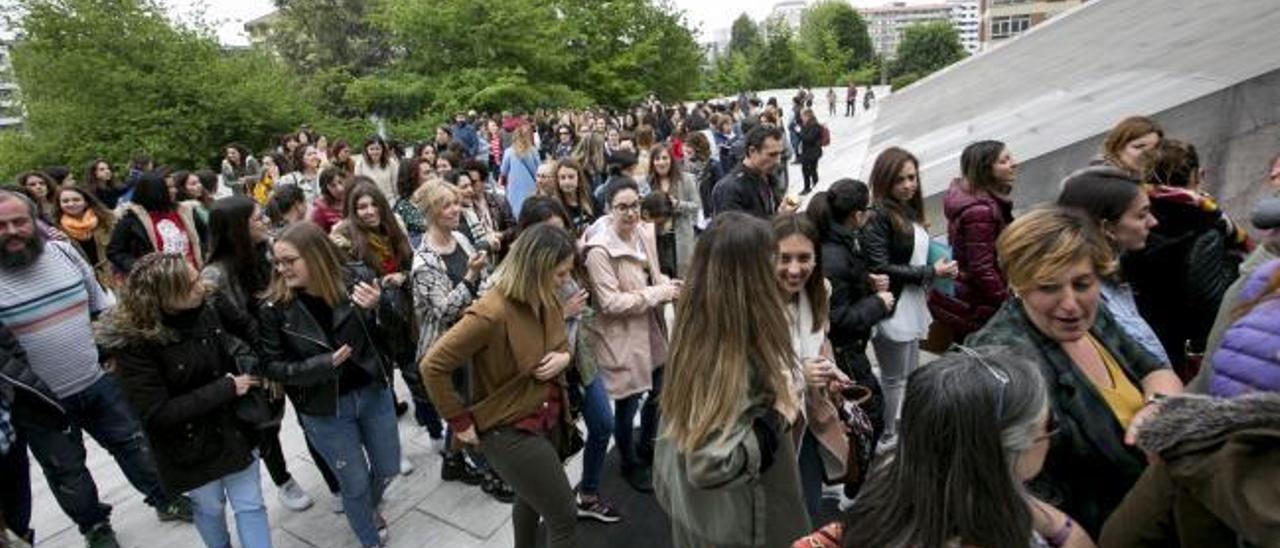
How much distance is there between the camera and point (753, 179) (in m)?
5.27

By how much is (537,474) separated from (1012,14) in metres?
88.0

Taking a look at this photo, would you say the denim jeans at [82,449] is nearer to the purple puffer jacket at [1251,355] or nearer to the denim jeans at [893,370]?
the denim jeans at [893,370]

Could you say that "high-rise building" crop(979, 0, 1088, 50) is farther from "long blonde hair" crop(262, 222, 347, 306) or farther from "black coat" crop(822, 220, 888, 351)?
"long blonde hair" crop(262, 222, 347, 306)

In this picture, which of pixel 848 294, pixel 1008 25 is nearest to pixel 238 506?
pixel 848 294

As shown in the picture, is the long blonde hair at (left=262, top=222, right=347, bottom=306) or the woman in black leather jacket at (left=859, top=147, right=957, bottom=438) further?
the woman in black leather jacket at (left=859, top=147, right=957, bottom=438)

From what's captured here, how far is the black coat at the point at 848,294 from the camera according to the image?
3451 mm

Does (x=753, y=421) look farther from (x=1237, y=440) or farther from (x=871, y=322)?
(x=871, y=322)

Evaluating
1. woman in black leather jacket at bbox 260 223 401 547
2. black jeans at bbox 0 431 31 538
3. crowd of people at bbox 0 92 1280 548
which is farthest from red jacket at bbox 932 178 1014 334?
black jeans at bbox 0 431 31 538

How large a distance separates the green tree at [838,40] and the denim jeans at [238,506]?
241 ft

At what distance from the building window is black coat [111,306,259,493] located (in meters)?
86.9

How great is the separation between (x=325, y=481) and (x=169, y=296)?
6.61ft

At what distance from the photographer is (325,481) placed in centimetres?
452

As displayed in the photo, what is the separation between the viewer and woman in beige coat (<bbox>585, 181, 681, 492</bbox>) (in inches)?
151

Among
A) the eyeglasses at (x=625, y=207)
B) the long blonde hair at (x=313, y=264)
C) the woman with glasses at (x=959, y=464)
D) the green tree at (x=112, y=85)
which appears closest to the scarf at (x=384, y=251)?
the long blonde hair at (x=313, y=264)
